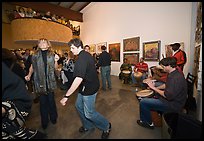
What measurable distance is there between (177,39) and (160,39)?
26.8 inches

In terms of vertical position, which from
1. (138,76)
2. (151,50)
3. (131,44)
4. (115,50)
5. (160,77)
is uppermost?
(131,44)

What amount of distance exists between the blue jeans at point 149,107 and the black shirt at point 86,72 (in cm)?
97

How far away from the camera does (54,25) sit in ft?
23.4

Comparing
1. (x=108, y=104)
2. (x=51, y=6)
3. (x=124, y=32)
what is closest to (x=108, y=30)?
(x=124, y=32)

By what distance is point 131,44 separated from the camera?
6.47 meters

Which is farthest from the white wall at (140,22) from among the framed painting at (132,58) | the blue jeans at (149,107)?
the blue jeans at (149,107)

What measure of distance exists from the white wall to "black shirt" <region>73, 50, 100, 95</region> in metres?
4.16

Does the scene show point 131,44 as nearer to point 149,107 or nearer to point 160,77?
point 160,77

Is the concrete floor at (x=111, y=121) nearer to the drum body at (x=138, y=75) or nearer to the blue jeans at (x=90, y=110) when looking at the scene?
the blue jeans at (x=90, y=110)

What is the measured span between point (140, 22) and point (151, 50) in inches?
60.4

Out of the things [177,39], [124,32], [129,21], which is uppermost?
[129,21]

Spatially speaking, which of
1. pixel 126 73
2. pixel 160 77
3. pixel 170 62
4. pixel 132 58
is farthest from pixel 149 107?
pixel 132 58

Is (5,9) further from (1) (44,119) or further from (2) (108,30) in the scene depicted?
(1) (44,119)

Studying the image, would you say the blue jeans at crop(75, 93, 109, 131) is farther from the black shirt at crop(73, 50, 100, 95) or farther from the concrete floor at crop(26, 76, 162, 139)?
the concrete floor at crop(26, 76, 162, 139)
